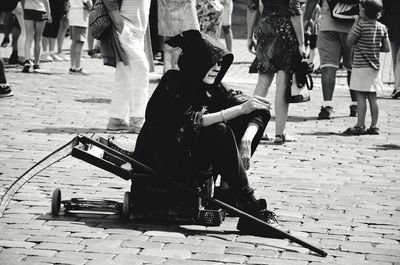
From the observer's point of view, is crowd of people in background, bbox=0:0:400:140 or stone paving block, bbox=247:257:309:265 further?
crowd of people in background, bbox=0:0:400:140

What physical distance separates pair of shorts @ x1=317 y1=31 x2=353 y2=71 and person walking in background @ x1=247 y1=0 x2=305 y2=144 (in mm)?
1987

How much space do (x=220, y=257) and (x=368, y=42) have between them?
5.49m

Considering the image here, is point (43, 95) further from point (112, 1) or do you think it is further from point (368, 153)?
point (368, 153)

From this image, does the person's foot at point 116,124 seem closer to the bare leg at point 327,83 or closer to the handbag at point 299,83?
→ the handbag at point 299,83

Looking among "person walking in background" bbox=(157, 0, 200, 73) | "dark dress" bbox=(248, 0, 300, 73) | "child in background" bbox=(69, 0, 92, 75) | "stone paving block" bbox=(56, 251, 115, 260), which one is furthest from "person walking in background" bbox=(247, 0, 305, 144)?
"child in background" bbox=(69, 0, 92, 75)

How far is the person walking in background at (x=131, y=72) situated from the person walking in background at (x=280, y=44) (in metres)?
1.20

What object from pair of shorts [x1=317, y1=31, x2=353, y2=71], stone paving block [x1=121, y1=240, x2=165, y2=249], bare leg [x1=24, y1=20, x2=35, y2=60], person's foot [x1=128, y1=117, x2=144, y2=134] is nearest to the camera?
stone paving block [x1=121, y1=240, x2=165, y2=249]

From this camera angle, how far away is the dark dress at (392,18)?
13422 mm

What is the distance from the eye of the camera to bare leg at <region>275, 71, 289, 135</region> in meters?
9.24

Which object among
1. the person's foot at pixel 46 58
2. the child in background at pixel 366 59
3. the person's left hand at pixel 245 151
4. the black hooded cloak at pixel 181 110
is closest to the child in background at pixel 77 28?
the person's foot at pixel 46 58

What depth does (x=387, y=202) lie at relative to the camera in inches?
267

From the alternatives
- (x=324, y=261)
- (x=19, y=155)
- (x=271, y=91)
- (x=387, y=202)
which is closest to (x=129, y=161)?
(x=324, y=261)

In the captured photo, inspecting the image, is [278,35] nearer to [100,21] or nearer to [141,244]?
[100,21]

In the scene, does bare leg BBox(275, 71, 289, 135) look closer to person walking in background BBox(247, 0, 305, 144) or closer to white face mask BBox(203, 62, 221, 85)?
person walking in background BBox(247, 0, 305, 144)
